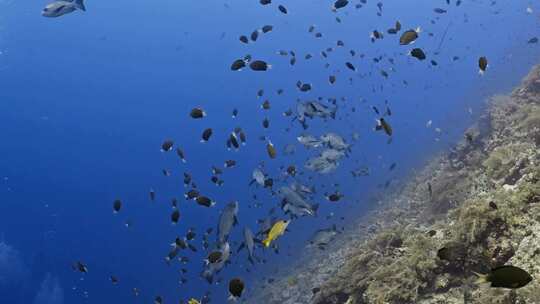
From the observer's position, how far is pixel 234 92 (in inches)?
4823

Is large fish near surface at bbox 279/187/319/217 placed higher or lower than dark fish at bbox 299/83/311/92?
lower

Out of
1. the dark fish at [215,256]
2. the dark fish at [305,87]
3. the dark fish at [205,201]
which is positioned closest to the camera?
the dark fish at [215,256]

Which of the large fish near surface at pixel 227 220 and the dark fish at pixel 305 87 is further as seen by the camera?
the dark fish at pixel 305 87

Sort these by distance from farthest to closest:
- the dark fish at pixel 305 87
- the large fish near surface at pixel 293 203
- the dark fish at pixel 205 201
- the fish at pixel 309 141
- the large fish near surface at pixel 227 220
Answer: the dark fish at pixel 305 87 → the fish at pixel 309 141 → the dark fish at pixel 205 201 → the large fish near surface at pixel 293 203 → the large fish near surface at pixel 227 220

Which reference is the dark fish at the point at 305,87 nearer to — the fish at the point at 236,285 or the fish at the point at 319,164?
the fish at the point at 319,164

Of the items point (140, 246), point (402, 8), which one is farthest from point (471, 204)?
point (402, 8)

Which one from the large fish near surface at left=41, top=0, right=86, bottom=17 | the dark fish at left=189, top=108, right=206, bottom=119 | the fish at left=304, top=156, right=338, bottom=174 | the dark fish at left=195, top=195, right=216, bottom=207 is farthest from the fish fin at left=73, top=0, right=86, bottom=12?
the fish at left=304, top=156, right=338, bottom=174

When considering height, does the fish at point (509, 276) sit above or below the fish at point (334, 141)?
above

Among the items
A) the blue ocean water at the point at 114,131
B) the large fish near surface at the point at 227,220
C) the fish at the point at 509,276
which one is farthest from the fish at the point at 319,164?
the blue ocean water at the point at 114,131

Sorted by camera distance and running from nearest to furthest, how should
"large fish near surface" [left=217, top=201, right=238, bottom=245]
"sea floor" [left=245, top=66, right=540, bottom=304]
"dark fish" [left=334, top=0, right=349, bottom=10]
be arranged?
"sea floor" [left=245, top=66, right=540, bottom=304] < "large fish near surface" [left=217, top=201, right=238, bottom=245] < "dark fish" [left=334, top=0, right=349, bottom=10]

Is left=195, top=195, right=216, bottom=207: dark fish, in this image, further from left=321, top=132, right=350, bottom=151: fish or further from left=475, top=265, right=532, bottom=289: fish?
left=475, top=265, right=532, bottom=289: fish

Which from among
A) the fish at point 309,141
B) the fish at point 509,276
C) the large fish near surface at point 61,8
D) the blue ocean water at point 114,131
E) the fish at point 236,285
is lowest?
the blue ocean water at point 114,131

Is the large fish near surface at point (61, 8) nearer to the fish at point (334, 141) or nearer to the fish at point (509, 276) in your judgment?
the fish at point (334, 141)

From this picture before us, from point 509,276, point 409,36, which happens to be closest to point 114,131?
point 409,36
